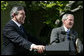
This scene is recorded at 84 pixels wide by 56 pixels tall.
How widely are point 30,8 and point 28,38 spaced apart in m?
11.8

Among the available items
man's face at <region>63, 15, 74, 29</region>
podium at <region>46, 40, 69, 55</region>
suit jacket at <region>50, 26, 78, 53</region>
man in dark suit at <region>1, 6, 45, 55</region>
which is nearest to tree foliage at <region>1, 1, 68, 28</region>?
suit jacket at <region>50, 26, 78, 53</region>

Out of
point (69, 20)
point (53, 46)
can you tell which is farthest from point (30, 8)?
point (53, 46)

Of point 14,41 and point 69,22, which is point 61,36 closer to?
point 69,22

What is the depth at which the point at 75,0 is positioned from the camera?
50.0 ft

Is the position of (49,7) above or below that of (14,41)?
above

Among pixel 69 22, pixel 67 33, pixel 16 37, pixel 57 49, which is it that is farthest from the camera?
pixel 67 33

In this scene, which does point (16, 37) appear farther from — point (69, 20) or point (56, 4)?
point (56, 4)

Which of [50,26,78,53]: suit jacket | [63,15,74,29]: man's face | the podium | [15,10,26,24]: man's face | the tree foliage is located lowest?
the podium

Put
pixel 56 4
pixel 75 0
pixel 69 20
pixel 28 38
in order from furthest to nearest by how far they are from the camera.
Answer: pixel 75 0
pixel 56 4
pixel 69 20
pixel 28 38

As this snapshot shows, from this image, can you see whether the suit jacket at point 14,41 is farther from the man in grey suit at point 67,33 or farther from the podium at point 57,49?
the man in grey suit at point 67,33

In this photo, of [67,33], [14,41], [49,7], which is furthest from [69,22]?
[49,7]

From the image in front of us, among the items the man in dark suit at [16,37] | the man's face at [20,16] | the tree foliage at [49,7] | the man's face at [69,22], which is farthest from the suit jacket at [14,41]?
the tree foliage at [49,7]

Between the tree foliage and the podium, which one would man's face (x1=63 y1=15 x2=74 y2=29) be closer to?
the podium

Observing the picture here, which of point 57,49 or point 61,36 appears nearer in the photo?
point 57,49
